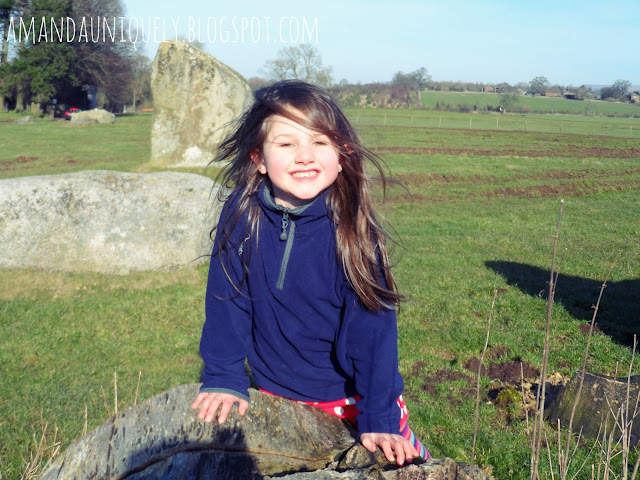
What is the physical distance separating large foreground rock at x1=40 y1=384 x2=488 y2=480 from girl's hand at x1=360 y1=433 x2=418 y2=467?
0.15ft

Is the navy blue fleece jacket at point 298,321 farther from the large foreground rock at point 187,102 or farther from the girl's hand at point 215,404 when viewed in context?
the large foreground rock at point 187,102

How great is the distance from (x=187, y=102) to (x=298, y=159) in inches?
511

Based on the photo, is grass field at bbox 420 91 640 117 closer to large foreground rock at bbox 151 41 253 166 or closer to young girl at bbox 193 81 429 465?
large foreground rock at bbox 151 41 253 166

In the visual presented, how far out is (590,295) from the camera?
727 cm

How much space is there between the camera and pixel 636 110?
46.6 metres

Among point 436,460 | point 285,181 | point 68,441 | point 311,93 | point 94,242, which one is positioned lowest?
point 68,441

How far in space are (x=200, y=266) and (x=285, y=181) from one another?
5749 mm

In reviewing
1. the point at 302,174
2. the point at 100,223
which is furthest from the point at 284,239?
the point at 100,223

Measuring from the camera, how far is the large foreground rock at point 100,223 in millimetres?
7465

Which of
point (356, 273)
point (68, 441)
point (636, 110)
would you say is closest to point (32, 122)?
point (68, 441)

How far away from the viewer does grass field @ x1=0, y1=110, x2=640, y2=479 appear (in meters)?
4.60

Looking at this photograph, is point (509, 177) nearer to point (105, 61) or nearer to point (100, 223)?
point (100, 223)

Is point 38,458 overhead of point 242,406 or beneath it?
beneath

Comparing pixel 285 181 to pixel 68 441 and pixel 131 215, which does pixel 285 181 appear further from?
pixel 131 215
